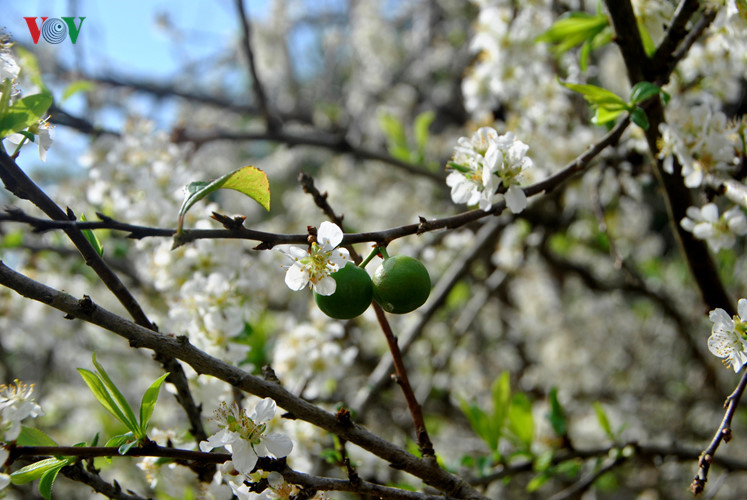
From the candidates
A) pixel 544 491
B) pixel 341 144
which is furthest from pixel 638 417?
pixel 341 144

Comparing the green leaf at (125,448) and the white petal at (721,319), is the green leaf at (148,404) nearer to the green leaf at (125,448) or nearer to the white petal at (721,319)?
the green leaf at (125,448)

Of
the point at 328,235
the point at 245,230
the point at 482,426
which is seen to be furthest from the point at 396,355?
the point at 482,426

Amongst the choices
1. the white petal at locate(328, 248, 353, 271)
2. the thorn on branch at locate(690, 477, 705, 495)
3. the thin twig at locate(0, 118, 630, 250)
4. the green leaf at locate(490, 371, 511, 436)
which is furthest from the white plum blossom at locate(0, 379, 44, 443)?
the green leaf at locate(490, 371, 511, 436)

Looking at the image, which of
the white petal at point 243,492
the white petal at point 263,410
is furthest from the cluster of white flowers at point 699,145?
the white petal at point 243,492

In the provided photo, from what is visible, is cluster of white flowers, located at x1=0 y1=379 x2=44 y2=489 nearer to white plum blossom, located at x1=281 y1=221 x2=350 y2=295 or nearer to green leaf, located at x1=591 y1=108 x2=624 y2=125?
white plum blossom, located at x1=281 y1=221 x2=350 y2=295

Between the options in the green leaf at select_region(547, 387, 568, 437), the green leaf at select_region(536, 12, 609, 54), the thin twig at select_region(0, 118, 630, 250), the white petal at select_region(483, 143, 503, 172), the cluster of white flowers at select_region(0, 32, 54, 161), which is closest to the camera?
the thin twig at select_region(0, 118, 630, 250)

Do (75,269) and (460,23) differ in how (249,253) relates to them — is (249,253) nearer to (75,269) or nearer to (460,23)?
(75,269)
